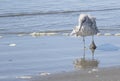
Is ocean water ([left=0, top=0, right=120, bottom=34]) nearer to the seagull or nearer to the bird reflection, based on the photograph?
the seagull

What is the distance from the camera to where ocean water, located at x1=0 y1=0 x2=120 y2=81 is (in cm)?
979


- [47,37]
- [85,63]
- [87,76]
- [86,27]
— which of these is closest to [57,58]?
[85,63]

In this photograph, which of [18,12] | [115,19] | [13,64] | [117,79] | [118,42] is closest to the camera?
[117,79]

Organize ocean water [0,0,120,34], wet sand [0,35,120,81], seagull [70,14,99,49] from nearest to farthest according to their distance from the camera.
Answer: wet sand [0,35,120,81]
seagull [70,14,99,49]
ocean water [0,0,120,34]

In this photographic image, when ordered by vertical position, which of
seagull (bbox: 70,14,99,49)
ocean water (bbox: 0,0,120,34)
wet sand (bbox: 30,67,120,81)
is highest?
seagull (bbox: 70,14,99,49)

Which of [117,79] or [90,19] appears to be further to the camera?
[90,19]

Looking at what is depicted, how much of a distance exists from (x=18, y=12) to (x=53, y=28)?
342 cm

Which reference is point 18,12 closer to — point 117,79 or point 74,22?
point 74,22

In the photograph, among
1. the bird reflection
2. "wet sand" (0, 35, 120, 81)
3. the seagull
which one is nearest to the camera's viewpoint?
"wet sand" (0, 35, 120, 81)

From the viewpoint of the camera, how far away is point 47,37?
43.9ft

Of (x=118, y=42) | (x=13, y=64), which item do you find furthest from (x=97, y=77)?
(x=118, y=42)

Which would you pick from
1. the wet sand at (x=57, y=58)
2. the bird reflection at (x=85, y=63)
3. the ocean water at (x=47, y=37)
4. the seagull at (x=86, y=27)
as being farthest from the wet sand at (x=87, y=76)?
the seagull at (x=86, y=27)

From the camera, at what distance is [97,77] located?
8516mm

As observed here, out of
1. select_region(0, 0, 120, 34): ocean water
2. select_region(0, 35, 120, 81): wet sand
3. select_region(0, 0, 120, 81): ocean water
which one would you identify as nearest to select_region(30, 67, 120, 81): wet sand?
select_region(0, 35, 120, 81): wet sand
